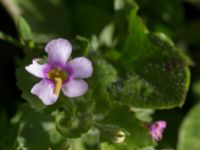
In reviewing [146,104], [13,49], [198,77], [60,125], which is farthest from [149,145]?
[13,49]

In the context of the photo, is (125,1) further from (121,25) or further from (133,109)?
(133,109)

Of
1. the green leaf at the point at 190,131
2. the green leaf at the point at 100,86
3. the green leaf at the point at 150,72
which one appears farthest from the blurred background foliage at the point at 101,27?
the green leaf at the point at 100,86

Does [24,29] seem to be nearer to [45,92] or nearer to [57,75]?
[57,75]

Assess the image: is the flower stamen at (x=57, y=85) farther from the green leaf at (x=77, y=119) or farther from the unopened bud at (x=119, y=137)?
the unopened bud at (x=119, y=137)

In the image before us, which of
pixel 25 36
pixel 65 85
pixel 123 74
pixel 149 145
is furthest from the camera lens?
pixel 123 74

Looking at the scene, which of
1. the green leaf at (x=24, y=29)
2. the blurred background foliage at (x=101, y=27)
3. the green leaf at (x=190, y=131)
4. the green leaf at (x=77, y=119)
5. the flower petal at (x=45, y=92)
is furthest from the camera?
the blurred background foliage at (x=101, y=27)
